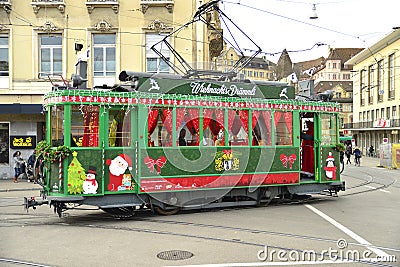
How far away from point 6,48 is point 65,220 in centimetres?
1516

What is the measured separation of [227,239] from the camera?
31.0ft

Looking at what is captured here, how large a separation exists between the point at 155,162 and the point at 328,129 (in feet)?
20.0

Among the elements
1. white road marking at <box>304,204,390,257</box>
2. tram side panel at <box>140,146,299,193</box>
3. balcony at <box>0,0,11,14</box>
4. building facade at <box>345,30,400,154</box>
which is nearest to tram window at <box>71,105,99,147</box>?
tram side panel at <box>140,146,299,193</box>

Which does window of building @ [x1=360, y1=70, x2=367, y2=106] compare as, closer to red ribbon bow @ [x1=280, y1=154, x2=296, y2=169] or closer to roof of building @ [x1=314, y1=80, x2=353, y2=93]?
roof of building @ [x1=314, y1=80, x2=353, y2=93]

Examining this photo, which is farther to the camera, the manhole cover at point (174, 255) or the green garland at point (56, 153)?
the green garland at point (56, 153)

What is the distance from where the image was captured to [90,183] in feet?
37.3

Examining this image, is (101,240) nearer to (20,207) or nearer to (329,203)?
(20,207)

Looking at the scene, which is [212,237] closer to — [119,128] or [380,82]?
[119,128]

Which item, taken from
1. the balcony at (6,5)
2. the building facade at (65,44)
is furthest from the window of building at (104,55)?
the balcony at (6,5)

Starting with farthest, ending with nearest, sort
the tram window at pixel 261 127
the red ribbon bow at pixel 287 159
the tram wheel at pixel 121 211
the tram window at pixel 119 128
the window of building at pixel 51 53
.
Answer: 1. the window of building at pixel 51 53
2. the red ribbon bow at pixel 287 159
3. the tram window at pixel 261 127
4. the tram wheel at pixel 121 211
5. the tram window at pixel 119 128

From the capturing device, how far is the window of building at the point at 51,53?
24.4 metres

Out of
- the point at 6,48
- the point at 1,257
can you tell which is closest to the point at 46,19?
the point at 6,48

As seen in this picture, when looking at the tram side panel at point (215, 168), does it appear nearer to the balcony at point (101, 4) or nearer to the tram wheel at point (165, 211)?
the tram wheel at point (165, 211)

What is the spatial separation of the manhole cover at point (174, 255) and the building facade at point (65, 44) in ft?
54.1
